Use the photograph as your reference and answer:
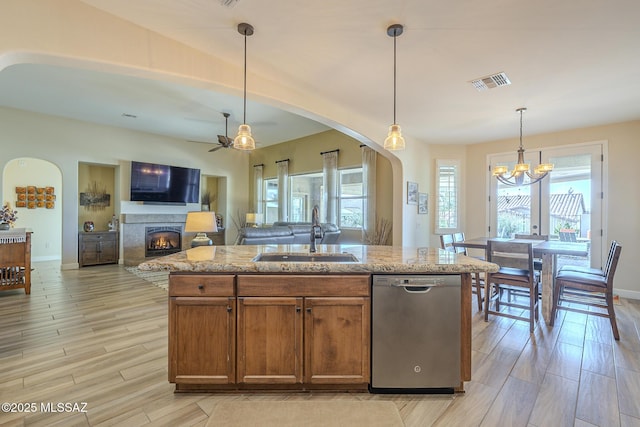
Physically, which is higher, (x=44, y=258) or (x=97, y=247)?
(x=97, y=247)

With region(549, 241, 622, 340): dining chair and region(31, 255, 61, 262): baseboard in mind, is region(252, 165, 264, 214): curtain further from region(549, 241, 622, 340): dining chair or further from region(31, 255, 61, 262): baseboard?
region(549, 241, 622, 340): dining chair

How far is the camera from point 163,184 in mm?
7270

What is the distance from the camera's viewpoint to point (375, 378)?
77.5 inches

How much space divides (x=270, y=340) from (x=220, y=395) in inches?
20.6

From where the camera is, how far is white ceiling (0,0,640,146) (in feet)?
7.26

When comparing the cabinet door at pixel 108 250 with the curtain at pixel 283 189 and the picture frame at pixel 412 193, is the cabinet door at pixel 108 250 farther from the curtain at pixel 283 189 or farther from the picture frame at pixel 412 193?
the picture frame at pixel 412 193

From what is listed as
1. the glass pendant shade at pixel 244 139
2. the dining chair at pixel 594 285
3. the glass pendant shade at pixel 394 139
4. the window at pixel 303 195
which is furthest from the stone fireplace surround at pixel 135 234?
the dining chair at pixel 594 285

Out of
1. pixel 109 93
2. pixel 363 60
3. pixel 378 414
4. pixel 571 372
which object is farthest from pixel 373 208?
pixel 109 93

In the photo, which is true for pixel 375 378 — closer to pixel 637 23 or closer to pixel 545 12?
pixel 545 12

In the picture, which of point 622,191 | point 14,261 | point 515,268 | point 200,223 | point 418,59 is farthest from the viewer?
point 622,191

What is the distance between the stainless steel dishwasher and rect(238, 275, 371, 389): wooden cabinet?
9 centimetres

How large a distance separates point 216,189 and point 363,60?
7.37 m

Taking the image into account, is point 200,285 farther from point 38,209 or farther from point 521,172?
point 38,209

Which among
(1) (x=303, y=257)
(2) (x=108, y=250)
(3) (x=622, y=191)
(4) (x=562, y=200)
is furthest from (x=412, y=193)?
(2) (x=108, y=250)
